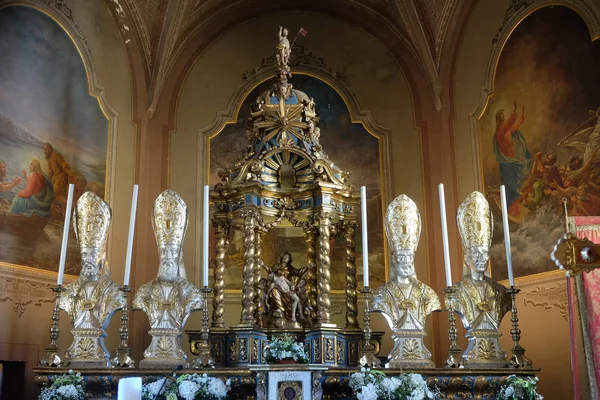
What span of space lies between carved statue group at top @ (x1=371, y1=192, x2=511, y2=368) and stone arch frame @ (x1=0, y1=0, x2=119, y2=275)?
15.4 ft

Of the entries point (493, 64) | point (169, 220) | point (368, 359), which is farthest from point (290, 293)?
point (493, 64)

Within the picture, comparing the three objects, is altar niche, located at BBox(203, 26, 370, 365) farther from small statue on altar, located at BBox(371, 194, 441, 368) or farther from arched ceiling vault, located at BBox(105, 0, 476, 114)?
arched ceiling vault, located at BBox(105, 0, 476, 114)

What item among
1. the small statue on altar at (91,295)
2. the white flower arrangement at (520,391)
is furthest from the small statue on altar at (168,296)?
the white flower arrangement at (520,391)

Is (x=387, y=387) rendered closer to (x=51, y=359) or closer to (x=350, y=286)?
(x=350, y=286)

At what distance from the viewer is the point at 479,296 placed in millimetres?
7789

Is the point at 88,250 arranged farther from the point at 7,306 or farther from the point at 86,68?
the point at 86,68

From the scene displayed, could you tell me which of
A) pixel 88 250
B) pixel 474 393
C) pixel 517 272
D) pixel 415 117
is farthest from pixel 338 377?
pixel 415 117

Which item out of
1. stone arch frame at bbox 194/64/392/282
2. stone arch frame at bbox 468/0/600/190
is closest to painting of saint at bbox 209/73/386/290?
stone arch frame at bbox 194/64/392/282

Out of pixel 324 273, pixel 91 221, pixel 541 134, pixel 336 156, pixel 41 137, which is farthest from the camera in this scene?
pixel 336 156

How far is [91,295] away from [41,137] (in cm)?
304

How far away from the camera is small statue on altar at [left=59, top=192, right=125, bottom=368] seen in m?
7.61

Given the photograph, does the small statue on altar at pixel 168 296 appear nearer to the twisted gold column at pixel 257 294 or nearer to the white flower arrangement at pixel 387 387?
the twisted gold column at pixel 257 294

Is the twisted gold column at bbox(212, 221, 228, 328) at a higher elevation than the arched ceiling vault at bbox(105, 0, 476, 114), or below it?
below

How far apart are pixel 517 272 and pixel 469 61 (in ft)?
11.8
